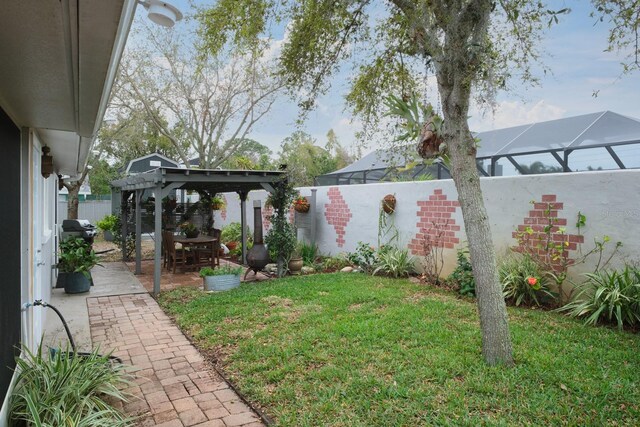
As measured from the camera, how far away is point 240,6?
4570 millimetres

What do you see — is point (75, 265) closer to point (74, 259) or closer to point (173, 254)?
point (74, 259)

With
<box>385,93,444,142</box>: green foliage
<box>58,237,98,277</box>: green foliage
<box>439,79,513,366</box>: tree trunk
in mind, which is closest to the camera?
<box>439,79,513,366</box>: tree trunk

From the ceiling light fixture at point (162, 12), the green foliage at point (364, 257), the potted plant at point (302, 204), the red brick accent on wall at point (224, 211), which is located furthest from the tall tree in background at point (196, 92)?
the ceiling light fixture at point (162, 12)

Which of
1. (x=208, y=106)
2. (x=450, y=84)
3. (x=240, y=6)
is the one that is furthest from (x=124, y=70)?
(x=450, y=84)

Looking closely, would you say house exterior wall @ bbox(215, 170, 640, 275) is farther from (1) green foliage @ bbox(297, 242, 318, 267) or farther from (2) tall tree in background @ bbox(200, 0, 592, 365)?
(2) tall tree in background @ bbox(200, 0, 592, 365)

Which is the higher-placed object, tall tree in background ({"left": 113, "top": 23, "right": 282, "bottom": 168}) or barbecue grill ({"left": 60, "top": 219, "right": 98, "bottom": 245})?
tall tree in background ({"left": 113, "top": 23, "right": 282, "bottom": 168})

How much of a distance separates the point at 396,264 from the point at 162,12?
6.79 meters

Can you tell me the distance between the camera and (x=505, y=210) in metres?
6.31

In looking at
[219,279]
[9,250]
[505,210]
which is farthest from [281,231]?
[9,250]

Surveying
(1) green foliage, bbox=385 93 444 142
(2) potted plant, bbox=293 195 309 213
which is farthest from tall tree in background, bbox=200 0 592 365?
(2) potted plant, bbox=293 195 309 213

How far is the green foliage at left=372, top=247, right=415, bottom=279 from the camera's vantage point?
7871 mm

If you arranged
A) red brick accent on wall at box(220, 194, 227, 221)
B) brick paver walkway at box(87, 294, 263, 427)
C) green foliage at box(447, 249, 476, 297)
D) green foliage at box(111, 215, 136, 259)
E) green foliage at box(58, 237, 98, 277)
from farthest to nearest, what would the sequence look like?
red brick accent on wall at box(220, 194, 227, 221)
green foliage at box(111, 215, 136, 259)
green foliage at box(58, 237, 98, 277)
green foliage at box(447, 249, 476, 297)
brick paver walkway at box(87, 294, 263, 427)

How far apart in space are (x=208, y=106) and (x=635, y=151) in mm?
15968

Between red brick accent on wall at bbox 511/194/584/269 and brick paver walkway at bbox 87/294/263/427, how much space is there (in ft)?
14.9
